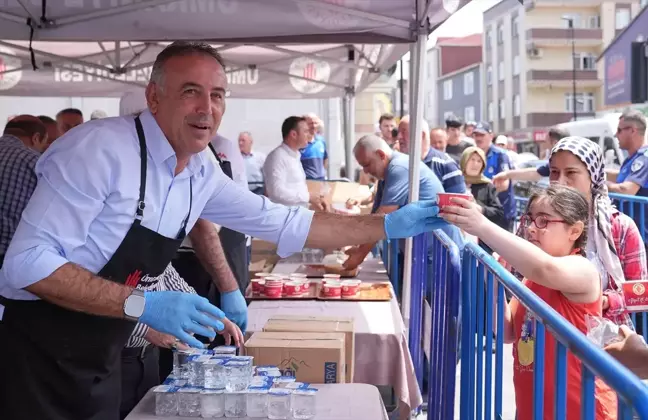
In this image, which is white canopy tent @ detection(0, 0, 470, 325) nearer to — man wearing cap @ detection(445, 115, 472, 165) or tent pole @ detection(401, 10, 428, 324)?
tent pole @ detection(401, 10, 428, 324)

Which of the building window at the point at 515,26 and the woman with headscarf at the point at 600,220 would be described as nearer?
the woman with headscarf at the point at 600,220

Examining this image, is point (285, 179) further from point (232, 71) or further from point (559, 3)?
point (559, 3)

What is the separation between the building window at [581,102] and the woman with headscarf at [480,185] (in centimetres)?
5426

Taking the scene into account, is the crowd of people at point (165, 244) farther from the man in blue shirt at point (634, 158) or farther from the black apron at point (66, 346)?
the man in blue shirt at point (634, 158)

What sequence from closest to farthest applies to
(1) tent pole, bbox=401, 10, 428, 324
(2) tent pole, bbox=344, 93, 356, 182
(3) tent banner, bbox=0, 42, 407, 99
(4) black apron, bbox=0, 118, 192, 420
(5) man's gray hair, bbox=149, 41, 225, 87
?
(4) black apron, bbox=0, 118, 192, 420, (5) man's gray hair, bbox=149, 41, 225, 87, (1) tent pole, bbox=401, 10, 428, 324, (3) tent banner, bbox=0, 42, 407, 99, (2) tent pole, bbox=344, 93, 356, 182

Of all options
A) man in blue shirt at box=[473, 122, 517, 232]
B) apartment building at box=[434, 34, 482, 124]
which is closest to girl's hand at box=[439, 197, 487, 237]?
man in blue shirt at box=[473, 122, 517, 232]

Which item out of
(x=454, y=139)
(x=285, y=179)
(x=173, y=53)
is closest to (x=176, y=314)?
(x=173, y=53)

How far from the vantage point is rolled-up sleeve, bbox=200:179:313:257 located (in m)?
3.30

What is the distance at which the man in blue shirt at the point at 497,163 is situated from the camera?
1010 centimetres

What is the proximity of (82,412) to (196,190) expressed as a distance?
2.73 feet

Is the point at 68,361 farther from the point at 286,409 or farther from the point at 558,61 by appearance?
the point at 558,61

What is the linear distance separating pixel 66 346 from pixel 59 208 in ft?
1.64

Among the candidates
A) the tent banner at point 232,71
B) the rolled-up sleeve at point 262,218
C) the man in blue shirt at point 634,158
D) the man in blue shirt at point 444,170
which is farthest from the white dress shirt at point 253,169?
the rolled-up sleeve at point 262,218

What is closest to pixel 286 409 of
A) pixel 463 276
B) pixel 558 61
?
pixel 463 276
